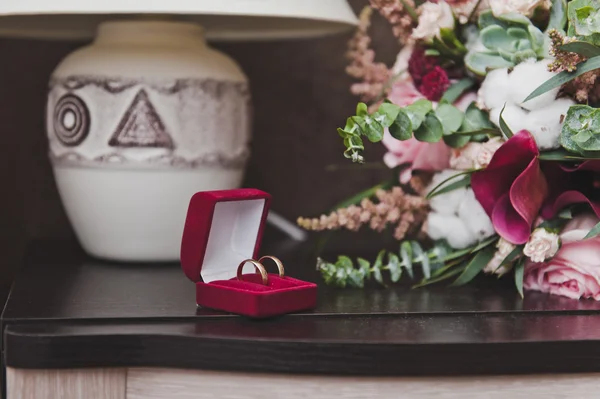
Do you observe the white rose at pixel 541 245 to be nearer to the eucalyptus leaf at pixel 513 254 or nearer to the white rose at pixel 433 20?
the eucalyptus leaf at pixel 513 254

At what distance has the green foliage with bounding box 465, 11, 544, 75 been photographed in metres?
0.79

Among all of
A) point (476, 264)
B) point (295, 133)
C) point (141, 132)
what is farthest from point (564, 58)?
Answer: point (295, 133)

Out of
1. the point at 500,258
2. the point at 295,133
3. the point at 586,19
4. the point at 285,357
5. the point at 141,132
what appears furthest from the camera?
the point at 295,133

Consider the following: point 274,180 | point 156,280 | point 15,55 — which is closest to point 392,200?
point 156,280

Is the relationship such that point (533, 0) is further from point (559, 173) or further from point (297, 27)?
point (297, 27)

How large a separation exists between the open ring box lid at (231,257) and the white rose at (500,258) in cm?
21

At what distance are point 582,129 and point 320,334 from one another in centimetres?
31

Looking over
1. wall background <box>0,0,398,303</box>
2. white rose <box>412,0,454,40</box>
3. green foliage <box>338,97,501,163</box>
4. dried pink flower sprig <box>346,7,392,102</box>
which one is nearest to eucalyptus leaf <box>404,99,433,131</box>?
green foliage <box>338,97,501,163</box>

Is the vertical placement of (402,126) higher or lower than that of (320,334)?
higher

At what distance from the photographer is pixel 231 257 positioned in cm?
75

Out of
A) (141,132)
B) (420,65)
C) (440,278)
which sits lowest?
(440,278)

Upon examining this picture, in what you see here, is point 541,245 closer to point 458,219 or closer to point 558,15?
point 458,219

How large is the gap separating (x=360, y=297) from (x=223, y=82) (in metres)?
0.32

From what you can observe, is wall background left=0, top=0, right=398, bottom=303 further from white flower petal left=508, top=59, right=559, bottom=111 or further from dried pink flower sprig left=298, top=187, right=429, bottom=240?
white flower petal left=508, top=59, right=559, bottom=111
